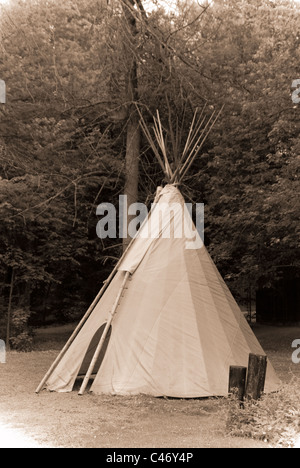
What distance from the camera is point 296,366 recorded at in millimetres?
11688

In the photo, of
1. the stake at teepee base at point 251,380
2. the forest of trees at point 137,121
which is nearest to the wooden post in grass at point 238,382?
the stake at teepee base at point 251,380

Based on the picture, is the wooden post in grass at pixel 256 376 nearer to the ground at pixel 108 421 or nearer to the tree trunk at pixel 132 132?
the ground at pixel 108 421

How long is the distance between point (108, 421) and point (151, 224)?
344cm

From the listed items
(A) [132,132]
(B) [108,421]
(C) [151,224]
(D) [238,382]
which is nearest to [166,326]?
(C) [151,224]

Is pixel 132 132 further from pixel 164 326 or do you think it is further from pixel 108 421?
pixel 108 421

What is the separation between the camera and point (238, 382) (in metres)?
6.22

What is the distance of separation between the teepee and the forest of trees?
128 inches

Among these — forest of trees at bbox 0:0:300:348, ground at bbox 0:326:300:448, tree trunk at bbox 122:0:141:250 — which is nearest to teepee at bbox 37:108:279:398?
ground at bbox 0:326:300:448

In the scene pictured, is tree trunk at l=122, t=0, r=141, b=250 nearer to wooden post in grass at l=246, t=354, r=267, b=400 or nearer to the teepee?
the teepee

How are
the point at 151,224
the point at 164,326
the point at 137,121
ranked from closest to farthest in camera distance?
the point at 164,326
the point at 151,224
the point at 137,121

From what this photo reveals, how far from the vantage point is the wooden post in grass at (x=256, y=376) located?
622cm

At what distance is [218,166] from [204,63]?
8.41 feet

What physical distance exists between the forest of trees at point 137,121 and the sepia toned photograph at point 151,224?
0.19 ft

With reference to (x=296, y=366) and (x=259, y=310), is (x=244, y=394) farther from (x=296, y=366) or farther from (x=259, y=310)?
(x=259, y=310)
